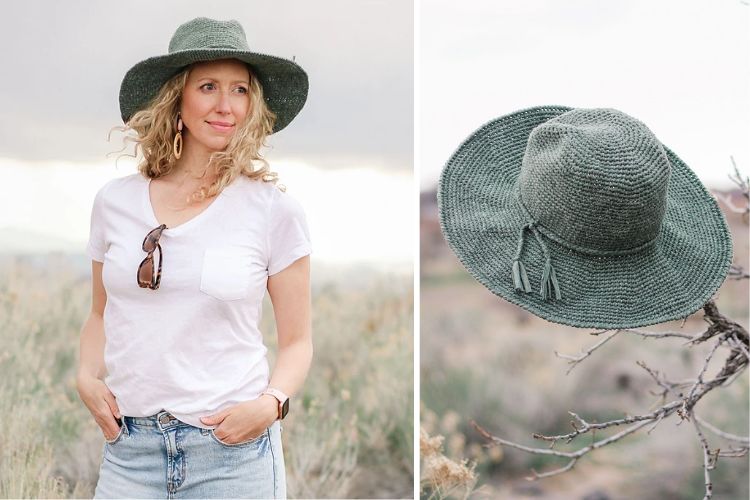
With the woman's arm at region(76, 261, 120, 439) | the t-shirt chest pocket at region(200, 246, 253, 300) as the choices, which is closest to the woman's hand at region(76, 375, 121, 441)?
the woman's arm at region(76, 261, 120, 439)

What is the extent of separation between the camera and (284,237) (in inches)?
72.3

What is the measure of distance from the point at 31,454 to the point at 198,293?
114 cm

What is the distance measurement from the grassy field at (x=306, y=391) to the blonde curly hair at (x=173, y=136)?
834 mm

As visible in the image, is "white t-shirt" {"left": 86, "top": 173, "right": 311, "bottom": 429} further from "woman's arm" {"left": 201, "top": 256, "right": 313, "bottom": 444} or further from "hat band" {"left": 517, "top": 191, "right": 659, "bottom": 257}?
"hat band" {"left": 517, "top": 191, "right": 659, "bottom": 257}

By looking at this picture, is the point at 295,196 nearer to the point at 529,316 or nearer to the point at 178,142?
the point at 178,142

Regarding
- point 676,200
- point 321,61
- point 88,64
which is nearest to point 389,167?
point 321,61

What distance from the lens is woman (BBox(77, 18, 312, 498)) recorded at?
5.72ft

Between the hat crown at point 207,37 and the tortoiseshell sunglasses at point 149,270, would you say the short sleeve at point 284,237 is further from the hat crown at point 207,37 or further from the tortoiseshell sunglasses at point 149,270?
the hat crown at point 207,37

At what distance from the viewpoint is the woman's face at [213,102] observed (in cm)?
186

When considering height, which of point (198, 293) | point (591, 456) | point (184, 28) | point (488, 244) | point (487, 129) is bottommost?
point (591, 456)

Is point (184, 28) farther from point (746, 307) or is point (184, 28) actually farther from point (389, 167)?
point (746, 307)

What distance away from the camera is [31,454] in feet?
8.33

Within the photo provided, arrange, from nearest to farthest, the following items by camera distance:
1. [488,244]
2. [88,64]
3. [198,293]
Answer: [488,244] < [198,293] < [88,64]

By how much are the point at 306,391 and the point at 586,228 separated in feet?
4.54
